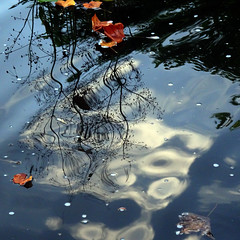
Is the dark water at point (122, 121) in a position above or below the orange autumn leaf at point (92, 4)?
below

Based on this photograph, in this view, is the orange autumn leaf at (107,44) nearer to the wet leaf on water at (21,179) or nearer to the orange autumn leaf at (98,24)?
the orange autumn leaf at (98,24)

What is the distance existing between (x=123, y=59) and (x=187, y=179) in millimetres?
1463

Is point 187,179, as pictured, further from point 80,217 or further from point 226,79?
point 226,79

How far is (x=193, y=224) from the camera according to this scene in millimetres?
2482

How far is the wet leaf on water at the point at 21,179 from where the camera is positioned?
111 inches

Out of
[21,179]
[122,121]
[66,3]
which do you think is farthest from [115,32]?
[21,179]

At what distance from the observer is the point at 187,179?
278cm

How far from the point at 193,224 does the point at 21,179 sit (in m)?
1.04

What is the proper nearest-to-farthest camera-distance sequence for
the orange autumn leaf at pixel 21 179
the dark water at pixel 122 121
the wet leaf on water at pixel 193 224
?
the wet leaf on water at pixel 193 224 → the dark water at pixel 122 121 → the orange autumn leaf at pixel 21 179

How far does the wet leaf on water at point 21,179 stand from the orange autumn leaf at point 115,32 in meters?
1.77

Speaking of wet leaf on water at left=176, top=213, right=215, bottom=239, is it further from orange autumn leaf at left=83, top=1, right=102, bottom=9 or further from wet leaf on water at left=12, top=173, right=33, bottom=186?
orange autumn leaf at left=83, top=1, right=102, bottom=9

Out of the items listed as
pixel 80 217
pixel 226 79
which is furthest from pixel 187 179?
pixel 226 79

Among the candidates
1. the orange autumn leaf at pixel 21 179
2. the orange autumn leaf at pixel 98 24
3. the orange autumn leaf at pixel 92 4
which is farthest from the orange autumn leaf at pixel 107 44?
the orange autumn leaf at pixel 21 179

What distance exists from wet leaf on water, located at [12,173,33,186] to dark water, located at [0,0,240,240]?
36 millimetres
